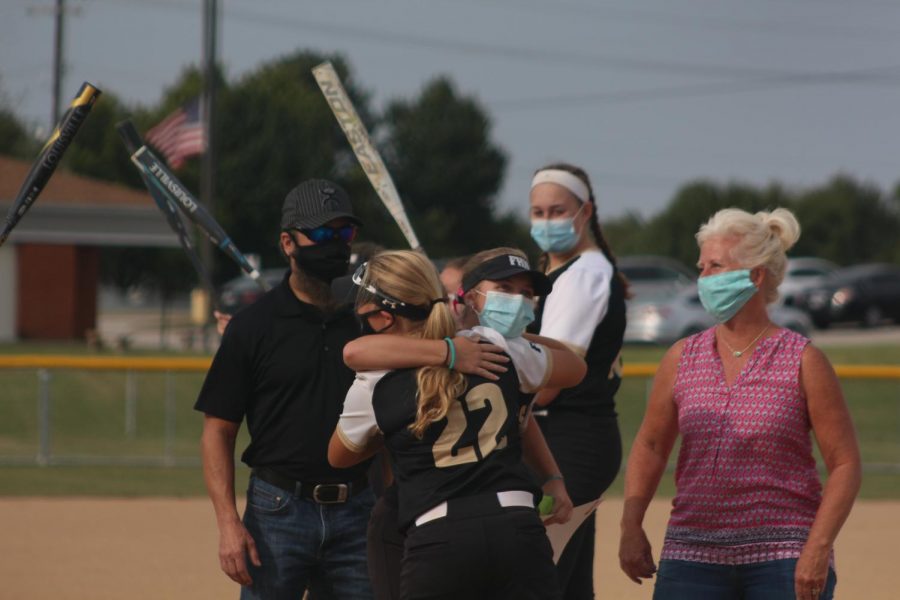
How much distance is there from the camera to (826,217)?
3201 inches

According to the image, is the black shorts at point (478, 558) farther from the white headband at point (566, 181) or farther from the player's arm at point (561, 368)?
the white headband at point (566, 181)

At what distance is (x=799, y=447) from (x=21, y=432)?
1504 cm

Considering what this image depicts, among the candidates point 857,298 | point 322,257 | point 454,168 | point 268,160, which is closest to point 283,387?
point 322,257

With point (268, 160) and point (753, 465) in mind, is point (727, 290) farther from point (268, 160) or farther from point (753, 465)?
point (268, 160)

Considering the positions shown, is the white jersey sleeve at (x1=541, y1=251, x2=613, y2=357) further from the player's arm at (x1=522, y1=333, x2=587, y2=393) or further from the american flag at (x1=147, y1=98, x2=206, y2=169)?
the american flag at (x1=147, y1=98, x2=206, y2=169)

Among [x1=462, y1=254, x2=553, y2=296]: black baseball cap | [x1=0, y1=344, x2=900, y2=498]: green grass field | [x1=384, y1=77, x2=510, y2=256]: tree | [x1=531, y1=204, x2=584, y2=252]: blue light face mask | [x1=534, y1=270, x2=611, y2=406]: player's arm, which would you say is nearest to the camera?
[x1=462, y1=254, x2=553, y2=296]: black baseball cap

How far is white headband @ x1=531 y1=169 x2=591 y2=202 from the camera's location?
6.09m

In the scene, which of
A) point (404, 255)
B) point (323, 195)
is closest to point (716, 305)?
point (404, 255)

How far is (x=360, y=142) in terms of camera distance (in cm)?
685

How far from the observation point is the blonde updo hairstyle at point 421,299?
13.3 ft

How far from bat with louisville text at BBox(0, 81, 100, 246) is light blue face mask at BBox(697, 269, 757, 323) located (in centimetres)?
236

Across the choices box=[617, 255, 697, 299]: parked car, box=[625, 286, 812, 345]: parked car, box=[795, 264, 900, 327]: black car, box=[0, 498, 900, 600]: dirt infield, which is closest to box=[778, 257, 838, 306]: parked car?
box=[795, 264, 900, 327]: black car

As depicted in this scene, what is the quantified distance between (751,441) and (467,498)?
3.36 ft

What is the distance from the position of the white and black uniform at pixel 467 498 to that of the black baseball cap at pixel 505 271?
46cm
